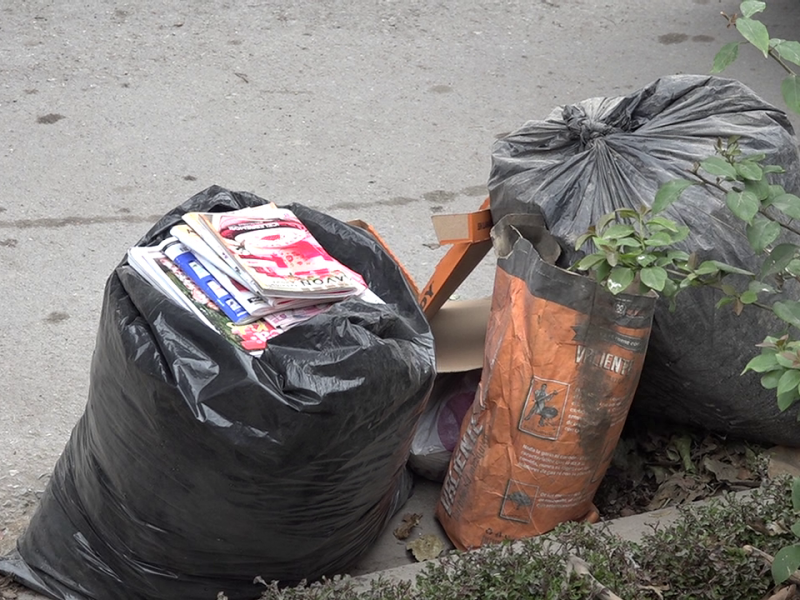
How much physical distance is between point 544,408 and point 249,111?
2.57 metres

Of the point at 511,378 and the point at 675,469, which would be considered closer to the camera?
A: the point at 511,378

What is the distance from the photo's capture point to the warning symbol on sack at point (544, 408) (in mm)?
2023

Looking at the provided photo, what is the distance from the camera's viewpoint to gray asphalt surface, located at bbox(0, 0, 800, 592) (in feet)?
9.95

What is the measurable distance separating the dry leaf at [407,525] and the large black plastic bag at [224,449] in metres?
0.18

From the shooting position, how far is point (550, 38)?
510 cm

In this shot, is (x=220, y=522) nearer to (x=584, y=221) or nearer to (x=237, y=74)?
(x=584, y=221)

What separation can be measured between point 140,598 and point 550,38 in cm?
383

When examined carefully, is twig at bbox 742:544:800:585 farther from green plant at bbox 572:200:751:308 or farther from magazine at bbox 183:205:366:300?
magazine at bbox 183:205:366:300

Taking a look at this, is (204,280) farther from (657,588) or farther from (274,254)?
(657,588)

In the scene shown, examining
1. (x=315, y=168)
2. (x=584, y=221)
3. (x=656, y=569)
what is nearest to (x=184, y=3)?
(x=315, y=168)

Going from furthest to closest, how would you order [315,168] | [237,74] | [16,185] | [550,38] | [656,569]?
[550,38], [237,74], [315,168], [16,185], [656,569]

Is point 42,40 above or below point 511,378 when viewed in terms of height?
below

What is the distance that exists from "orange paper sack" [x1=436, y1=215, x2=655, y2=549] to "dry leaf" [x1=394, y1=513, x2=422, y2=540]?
0.13 metres

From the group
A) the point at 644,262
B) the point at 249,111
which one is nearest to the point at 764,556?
the point at 644,262
